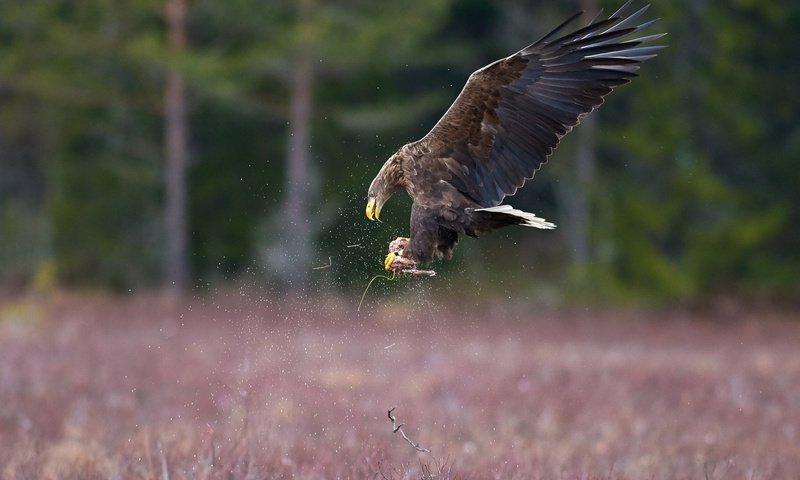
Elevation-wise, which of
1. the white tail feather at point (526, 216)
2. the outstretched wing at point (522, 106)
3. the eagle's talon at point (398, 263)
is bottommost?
the eagle's talon at point (398, 263)

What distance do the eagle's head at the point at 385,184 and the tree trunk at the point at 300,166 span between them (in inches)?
619

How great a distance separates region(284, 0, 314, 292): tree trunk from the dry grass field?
100 inches

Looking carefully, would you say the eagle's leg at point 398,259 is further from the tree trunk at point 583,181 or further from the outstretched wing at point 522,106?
the tree trunk at point 583,181

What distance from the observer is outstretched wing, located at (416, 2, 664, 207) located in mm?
6207

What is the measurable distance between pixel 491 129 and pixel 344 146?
19.2 metres

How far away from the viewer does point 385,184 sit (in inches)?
243

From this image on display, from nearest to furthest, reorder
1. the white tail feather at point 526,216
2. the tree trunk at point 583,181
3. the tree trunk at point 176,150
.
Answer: the white tail feather at point 526,216
the tree trunk at point 583,181
the tree trunk at point 176,150

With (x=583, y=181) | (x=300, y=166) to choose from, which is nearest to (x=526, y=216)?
(x=583, y=181)

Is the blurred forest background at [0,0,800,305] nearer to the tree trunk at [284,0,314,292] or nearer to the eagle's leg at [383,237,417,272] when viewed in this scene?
the tree trunk at [284,0,314,292]

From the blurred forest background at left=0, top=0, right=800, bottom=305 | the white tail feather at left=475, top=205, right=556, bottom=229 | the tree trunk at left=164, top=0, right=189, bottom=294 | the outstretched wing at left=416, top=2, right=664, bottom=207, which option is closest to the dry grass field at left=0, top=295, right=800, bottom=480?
the white tail feather at left=475, top=205, right=556, bottom=229

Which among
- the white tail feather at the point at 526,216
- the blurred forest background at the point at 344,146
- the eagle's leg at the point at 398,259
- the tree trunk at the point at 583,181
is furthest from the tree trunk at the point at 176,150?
the white tail feather at the point at 526,216

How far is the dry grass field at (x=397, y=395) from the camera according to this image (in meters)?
6.73

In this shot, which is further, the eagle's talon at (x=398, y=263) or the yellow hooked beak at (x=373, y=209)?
the eagle's talon at (x=398, y=263)

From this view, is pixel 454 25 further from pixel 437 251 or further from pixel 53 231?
pixel 437 251
